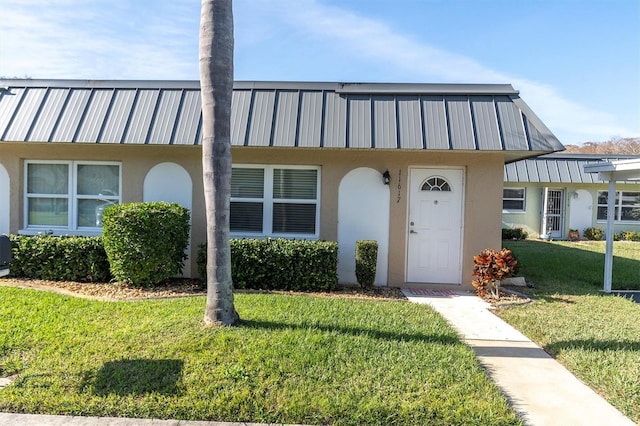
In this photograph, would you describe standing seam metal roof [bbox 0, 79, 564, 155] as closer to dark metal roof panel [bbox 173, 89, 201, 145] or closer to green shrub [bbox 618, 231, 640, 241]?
dark metal roof panel [bbox 173, 89, 201, 145]

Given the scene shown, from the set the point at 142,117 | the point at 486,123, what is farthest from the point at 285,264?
the point at 486,123

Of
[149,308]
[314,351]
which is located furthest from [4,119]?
[314,351]

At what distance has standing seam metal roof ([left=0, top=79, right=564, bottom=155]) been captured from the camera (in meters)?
7.41

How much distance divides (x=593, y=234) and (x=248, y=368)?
19.9 m

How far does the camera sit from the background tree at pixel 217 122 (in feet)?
15.7

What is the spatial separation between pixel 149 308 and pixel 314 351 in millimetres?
2937

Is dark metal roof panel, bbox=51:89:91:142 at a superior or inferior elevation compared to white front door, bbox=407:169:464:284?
superior

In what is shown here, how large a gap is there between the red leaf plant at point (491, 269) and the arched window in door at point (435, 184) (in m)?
1.51

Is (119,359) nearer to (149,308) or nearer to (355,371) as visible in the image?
(149,308)

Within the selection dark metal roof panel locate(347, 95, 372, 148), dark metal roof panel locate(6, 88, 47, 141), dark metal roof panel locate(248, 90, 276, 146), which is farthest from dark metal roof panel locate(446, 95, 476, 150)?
dark metal roof panel locate(6, 88, 47, 141)

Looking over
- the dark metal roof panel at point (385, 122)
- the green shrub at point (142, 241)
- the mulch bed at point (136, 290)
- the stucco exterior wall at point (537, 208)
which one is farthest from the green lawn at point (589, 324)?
the stucco exterior wall at point (537, 208)

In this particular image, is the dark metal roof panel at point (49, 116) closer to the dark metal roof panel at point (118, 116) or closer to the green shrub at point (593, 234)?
the dark metal roof panel at point (118, 116)

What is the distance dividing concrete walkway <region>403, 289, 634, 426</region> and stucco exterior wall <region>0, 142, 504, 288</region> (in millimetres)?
2078

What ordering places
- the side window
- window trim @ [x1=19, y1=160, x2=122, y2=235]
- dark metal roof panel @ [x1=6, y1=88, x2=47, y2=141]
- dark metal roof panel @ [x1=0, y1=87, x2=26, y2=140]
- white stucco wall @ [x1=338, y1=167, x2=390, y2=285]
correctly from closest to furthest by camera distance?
dark metal roof panel @ [x1=6, y1=88, x2=47, y2=141], dark metal roof panel @ [x1=0, y1=87, x2=26, y2=140], white stucco wall @ [x1=338, y1=167, x2=390, y2=285], window trim @ [x1=19, y1=160, x2=122, y2=235], the side window
